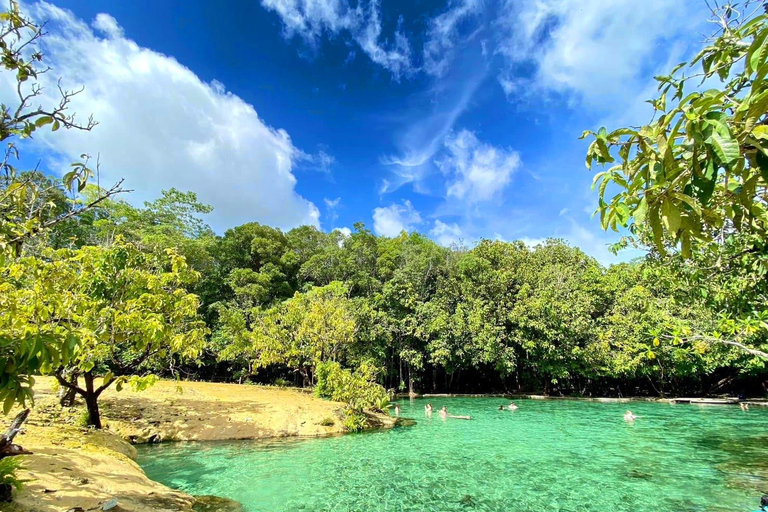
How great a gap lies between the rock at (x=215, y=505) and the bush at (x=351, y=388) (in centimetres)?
757

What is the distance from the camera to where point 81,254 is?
22.5 feet

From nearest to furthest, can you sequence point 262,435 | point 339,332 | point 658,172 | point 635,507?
1. point 658,172
2. point 635,507
3. point 262,435
4. point 339,332

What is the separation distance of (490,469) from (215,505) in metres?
5.88

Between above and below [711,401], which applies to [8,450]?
above

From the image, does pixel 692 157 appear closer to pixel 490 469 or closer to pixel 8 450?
pixel 8 450

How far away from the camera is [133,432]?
35.4ft

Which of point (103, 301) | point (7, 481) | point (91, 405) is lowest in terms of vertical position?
point (7, 481)

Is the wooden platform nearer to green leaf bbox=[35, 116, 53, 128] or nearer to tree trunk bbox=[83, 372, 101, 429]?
tree trunk bbox=[83, 372, 101, 429]

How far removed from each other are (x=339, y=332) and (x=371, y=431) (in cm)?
619

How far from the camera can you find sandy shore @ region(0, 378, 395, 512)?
14.9 ft

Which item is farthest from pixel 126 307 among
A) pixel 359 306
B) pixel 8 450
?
pixel 359 306

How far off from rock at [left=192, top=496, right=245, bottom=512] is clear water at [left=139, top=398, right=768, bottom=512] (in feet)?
0.77

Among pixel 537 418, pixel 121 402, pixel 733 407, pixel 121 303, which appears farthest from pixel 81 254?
pixel 733 407

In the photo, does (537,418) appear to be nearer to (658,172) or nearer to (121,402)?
(121,402)
